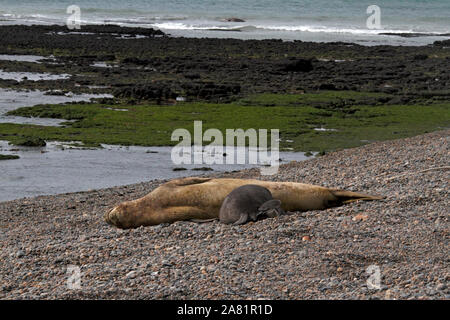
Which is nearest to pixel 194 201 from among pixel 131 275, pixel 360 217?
pixel 360 217

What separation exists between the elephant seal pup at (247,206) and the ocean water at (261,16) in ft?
155

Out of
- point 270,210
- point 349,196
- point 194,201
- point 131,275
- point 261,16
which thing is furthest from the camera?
point 261,16

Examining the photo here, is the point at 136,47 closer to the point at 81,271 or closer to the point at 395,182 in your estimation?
the point at 395,182

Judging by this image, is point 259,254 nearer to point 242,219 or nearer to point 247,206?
point 242,219

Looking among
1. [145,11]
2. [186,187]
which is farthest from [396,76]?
[145,11]

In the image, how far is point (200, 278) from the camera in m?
7.20

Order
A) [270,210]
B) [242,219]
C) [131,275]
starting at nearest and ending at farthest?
[131,275] → [242,219] → [270,210]

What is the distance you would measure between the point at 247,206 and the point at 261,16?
7329 cm

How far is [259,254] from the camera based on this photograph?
26.1 feet

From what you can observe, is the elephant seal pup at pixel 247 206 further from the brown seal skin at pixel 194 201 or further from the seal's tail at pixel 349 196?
the seal's tail at pixel 349 196

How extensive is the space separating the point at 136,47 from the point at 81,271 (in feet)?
129

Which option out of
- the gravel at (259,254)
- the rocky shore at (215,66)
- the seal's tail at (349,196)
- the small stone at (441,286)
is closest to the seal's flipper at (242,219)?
the gravel at (259,254)

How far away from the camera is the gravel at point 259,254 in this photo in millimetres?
6824

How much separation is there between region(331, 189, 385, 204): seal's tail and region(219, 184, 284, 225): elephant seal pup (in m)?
1.05
